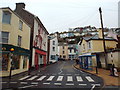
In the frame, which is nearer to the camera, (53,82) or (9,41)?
(53,82)

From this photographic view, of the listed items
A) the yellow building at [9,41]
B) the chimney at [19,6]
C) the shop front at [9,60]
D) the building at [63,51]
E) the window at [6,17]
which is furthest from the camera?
the building at [63,51]

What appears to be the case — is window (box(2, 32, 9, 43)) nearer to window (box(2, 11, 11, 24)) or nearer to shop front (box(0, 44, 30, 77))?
shop front (box(0, 44, 30, 77))

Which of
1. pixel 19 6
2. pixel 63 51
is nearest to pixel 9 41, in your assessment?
pixel 19 6

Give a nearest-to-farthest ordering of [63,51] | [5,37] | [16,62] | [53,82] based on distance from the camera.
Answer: [53,82] < [5,37] < [16,62] < [63,51]

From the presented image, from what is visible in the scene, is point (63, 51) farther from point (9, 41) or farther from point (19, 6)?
point (9, 41)

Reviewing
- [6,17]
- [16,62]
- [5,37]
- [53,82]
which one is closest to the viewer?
[53,82]

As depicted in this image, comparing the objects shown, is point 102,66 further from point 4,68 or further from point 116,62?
point 4,68

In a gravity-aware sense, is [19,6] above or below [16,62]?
above

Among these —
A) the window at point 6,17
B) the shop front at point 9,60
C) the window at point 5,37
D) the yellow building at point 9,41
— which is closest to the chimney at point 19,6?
the yellow building at point 9,41

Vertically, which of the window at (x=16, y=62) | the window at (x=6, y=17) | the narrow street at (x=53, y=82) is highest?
the window at (x=6, y=17)

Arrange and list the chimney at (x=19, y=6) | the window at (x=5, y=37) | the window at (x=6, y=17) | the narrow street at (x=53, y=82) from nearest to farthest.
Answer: the narrow street at (x=53, y=82), the window at (x=5, y=37), the window at (x=6, y=17), the chimney at (x=19, y=6)

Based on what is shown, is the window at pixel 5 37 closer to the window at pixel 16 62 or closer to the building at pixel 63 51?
the window at pixel 16 62

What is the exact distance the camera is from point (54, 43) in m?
42.9

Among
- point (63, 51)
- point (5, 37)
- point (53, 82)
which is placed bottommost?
point (53, 82)
